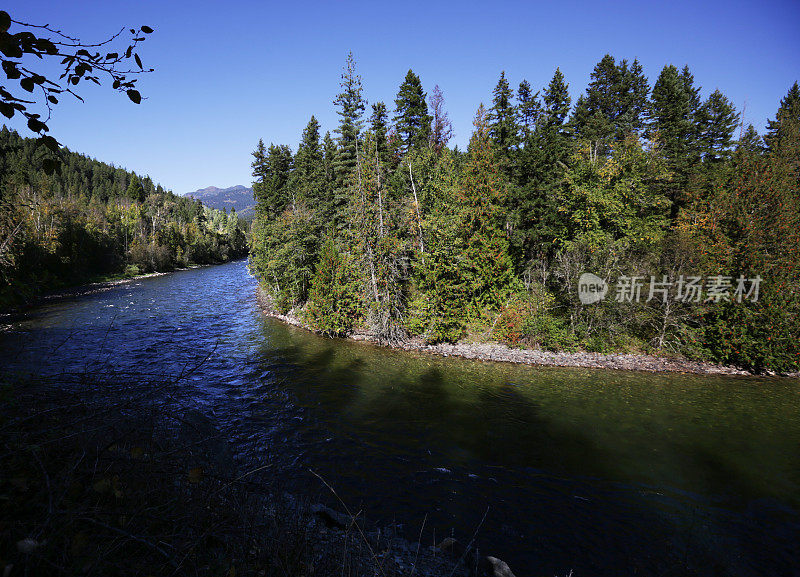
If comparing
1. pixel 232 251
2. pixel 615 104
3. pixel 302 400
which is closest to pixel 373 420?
pixel 302 400

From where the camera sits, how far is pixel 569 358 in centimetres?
1955

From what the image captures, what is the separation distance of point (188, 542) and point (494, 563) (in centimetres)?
549

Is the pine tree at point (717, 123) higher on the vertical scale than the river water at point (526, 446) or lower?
higher

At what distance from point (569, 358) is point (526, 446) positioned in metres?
10.2

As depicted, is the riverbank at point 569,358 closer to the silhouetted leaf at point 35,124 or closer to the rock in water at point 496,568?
the rock in water at point 496,568

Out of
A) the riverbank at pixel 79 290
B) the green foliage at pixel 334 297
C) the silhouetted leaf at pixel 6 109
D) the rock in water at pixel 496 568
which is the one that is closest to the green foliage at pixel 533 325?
the green foliage at pixel 334 297

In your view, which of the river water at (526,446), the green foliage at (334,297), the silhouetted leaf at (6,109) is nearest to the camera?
the silhouetted leaf at (6,109)

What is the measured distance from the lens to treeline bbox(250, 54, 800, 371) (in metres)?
18.9

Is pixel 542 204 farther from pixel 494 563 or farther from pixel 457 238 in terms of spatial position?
pixel 494 563

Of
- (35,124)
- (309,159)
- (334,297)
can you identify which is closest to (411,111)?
(309,159)

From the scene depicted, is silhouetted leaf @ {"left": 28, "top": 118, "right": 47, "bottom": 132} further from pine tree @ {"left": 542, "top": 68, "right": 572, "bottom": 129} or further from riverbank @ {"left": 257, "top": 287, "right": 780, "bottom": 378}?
pine tree @ {"left": 542, "top": 68, "right": 572, "bottom": 129}

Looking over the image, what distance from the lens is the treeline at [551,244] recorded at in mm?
18922

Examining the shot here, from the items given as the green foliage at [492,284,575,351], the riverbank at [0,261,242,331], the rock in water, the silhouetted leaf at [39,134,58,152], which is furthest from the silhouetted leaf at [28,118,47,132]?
the riverbank at [0,261,242,331]

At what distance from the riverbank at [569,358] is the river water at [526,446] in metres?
0.96
